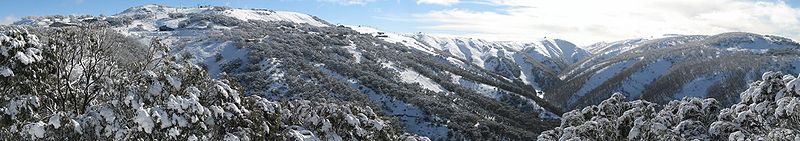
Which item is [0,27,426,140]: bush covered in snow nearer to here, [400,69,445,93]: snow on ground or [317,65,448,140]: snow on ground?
[317,65,448,140]: snow on ground

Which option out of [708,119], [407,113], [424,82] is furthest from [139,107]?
[424,82]

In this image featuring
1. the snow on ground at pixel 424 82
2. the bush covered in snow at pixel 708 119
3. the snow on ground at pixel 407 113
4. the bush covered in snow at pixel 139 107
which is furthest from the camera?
the snow on ground at pixel 424 82

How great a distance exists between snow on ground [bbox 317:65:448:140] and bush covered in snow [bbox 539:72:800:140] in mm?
101074

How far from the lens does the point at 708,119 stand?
2131 centimetres

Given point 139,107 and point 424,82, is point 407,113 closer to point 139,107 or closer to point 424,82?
point 424,82

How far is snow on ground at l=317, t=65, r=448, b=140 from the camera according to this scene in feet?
420

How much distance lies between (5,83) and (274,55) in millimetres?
166315

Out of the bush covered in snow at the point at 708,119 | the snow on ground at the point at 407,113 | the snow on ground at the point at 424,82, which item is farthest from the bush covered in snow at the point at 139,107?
the snow on ground at the point at 424,82

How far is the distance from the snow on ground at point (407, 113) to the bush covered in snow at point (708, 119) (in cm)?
10107

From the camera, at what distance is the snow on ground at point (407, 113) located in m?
128

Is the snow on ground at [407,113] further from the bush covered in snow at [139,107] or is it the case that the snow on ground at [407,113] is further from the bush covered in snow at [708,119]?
the bush covered in snow at [139,107]

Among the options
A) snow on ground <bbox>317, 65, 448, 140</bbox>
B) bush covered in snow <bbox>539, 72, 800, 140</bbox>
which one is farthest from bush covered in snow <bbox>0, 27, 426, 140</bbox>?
snow on ground <bbox>317, 65, 448, 140</bbox>

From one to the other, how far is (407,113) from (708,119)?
118m

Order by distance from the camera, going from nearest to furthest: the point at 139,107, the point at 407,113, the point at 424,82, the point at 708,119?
the point at 139,107 → the point at 708,119 → the point at 407,113 → the point at 424,82
